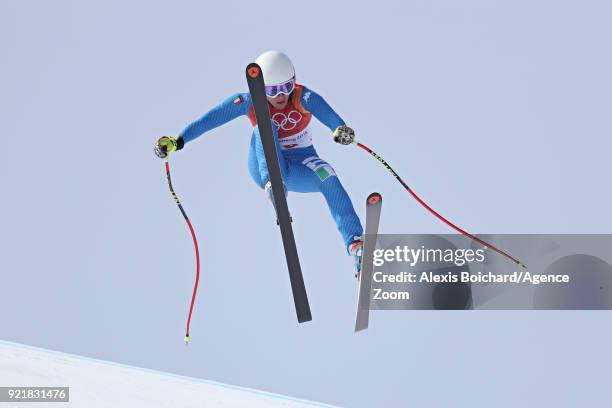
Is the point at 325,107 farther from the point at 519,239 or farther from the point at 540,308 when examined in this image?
the point at 540,308

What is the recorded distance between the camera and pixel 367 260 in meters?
3.75

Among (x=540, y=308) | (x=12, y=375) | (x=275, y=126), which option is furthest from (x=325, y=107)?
(x=12, y=375)

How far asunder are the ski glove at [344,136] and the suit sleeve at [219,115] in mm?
508

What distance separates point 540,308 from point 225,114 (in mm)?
1975

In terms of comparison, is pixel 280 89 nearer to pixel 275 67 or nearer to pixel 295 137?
pixel 275 67

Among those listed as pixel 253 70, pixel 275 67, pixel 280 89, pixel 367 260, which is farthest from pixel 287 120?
pixel 367 260

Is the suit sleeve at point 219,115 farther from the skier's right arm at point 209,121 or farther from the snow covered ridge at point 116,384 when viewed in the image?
the snow covered ridge at point 116,384

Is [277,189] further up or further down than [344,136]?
further down

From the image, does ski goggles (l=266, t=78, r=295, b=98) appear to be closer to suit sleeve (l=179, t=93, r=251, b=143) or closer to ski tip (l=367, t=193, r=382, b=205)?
suit sleeve (l=179, t=93, r=251, b=143)

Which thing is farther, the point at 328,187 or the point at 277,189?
the point at 328,187

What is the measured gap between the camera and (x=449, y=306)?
421 centimetres

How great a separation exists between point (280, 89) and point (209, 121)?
429 millimetres

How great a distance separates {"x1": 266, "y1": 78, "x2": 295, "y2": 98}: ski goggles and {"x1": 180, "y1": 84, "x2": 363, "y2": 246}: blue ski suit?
0.32ft

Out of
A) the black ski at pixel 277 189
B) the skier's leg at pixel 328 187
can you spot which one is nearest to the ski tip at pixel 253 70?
the black ski at pixel 277 189
